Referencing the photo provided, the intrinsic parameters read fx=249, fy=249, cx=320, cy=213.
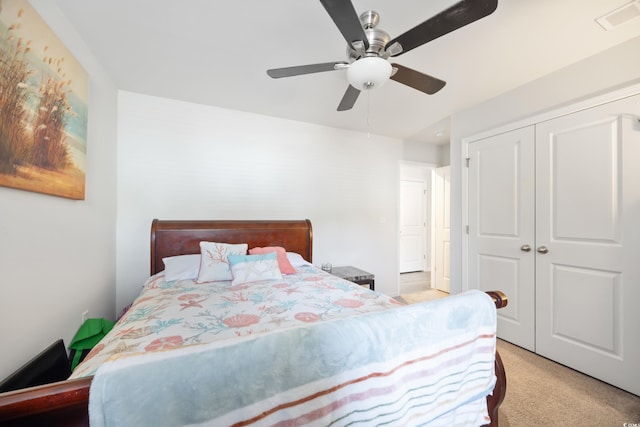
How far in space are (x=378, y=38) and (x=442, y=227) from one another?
12.1 feet

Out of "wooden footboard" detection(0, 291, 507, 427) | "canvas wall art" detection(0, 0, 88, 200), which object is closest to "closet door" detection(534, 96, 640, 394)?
"wooden footboard" detection(0, 291, 507, 427)

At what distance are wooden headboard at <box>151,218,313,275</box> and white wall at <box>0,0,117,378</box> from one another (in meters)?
0.40

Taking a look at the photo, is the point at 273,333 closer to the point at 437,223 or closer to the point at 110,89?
the point at 110,89

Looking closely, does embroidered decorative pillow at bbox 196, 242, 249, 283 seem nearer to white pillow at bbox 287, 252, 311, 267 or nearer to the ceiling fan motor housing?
white pillow at bbox 287, 252, 311, 267

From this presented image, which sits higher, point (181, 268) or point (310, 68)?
point (310, 68)

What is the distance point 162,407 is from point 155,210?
2515 mm

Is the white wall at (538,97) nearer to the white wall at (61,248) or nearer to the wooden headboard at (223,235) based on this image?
the wooden headboard at (223,235)

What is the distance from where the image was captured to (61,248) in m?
1.56

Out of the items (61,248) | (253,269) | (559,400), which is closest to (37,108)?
(61,248)

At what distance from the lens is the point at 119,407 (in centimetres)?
49

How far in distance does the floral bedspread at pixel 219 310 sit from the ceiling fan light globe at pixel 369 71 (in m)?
1.28

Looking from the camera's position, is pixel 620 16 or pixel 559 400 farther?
pixel 559 400

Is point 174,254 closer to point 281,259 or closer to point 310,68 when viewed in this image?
point 281,259

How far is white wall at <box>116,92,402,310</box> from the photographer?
8.21 feet
